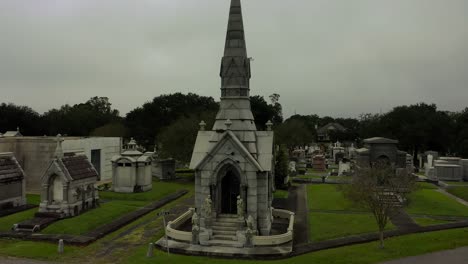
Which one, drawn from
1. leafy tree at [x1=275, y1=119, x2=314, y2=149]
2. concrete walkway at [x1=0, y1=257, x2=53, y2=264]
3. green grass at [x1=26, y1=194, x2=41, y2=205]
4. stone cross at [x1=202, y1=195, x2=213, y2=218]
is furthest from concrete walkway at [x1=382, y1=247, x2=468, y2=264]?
leafy tree at [x1=275, y1=119, x2=314, y2=149]

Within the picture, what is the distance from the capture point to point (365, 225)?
25.3 m

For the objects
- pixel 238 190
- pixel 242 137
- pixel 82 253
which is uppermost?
pixel 242 137

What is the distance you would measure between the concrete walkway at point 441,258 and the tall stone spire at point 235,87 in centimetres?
1129

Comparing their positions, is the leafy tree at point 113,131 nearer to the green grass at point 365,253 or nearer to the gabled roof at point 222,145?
the gabled roof at point 222,145

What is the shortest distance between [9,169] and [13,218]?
6.03 m

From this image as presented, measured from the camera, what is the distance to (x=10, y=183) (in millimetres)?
31250

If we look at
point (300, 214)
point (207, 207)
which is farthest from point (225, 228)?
point (300, 214)

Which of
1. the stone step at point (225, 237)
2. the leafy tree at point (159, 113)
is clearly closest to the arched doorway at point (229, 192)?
the stone step at point (225, 237)

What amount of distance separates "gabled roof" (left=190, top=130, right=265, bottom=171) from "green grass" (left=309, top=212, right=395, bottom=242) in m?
→ 5.77

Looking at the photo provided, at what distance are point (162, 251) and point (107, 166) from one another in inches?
1338

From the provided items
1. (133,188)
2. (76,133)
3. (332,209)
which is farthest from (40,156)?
(76,133)

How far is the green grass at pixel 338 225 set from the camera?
23.4m

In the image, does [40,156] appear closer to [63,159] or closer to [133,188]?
[133,188]

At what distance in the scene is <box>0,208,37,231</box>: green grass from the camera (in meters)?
25.7
